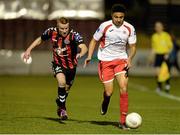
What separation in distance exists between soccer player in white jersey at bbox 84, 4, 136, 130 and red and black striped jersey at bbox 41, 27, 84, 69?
1.87 ft

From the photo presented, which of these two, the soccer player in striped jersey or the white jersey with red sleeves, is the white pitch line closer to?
the soccer player in striped jersey

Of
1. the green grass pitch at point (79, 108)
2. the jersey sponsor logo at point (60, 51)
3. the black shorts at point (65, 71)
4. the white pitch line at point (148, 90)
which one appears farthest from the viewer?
the white pitch line at point (148, 90)

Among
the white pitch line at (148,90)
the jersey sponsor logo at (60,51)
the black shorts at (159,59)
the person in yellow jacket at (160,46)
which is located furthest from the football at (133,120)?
the black shorts at (159,59)

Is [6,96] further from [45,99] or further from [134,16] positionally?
[134,16]

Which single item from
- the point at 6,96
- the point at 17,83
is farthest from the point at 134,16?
the point at 6,96

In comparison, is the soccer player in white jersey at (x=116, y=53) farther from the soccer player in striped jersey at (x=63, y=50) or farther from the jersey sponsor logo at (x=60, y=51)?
the jersey sponsor logo at (x=60, y=51)

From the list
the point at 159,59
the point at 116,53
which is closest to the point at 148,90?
the point at 159,59

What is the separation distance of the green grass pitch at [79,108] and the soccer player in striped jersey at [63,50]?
28.1 inches

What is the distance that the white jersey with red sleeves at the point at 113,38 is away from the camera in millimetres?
13398

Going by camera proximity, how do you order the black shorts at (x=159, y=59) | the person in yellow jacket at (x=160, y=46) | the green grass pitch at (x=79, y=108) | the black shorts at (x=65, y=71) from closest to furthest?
the green grass pitch at (x=79, y=108)
the black shorts at (x=65, y=71)
the person in yellow jacket at (x=160, y=46)
the black shorts at (x=159, y=59)

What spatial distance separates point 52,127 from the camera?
43.1ft

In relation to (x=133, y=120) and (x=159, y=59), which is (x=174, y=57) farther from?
(x=133, y=120)

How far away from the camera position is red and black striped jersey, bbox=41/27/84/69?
1405 centimetres

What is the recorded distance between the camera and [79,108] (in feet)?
59.1
